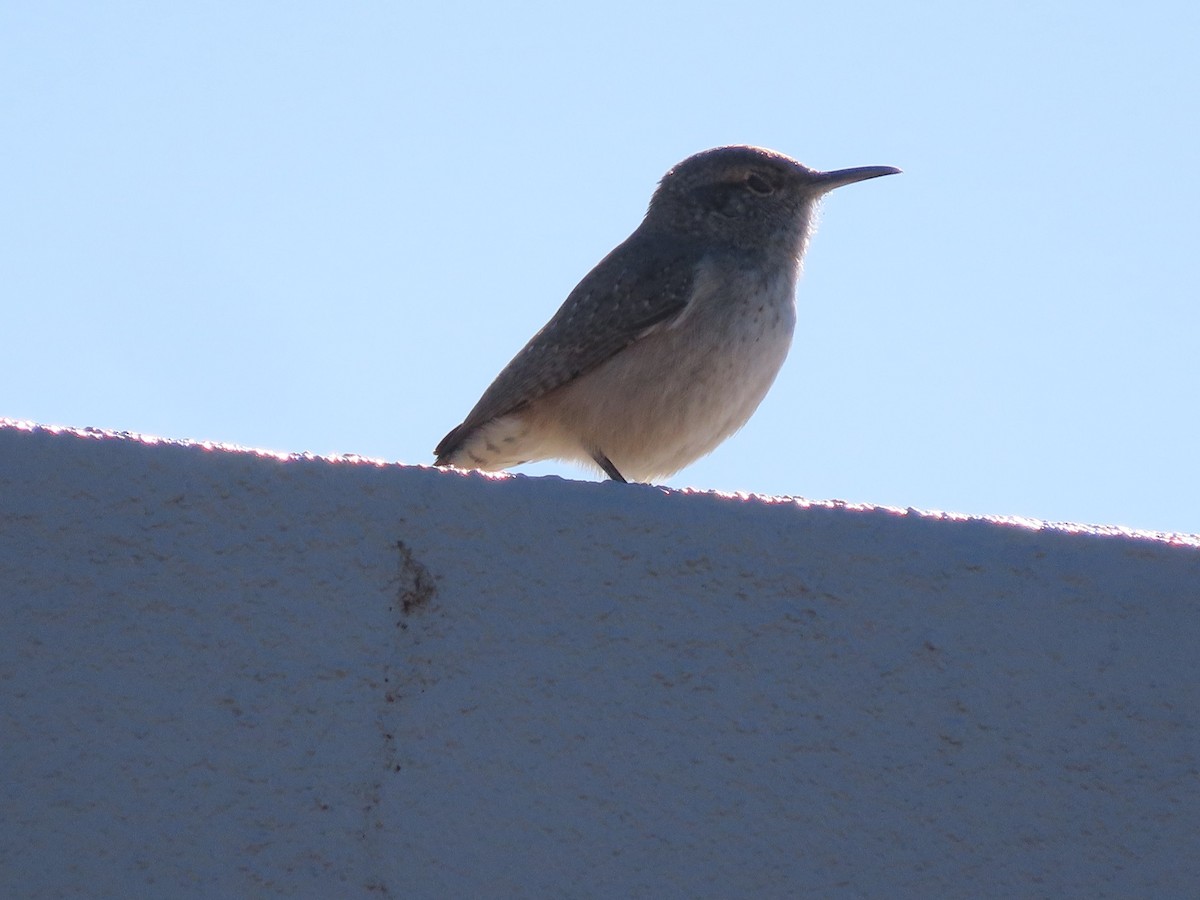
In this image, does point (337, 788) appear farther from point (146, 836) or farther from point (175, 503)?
point (175, 503)

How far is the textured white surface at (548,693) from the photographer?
217 centimetres

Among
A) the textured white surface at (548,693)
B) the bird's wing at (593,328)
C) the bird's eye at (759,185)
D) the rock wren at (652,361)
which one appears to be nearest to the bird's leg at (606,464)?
the rock wren at (652,361)

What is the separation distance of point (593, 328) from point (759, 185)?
112cm

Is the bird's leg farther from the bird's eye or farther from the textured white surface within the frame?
the textured white surface

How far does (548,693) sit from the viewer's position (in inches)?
89.0

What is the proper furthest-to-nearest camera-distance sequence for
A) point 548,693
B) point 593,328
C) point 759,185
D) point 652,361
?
point 759,185 < point 593,328 < point 652,361 < point 548,693

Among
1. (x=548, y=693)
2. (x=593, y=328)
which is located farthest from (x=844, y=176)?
(x=548, y=693)

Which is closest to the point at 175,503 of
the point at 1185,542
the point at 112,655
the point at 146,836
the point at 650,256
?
the point at 112,655

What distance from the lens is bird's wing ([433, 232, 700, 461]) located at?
4781mm

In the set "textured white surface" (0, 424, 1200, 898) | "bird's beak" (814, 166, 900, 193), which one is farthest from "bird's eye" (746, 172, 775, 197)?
"textured white surface" (0, 424, 1200, 898)

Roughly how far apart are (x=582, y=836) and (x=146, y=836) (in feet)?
2.17

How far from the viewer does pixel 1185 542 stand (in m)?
2.46

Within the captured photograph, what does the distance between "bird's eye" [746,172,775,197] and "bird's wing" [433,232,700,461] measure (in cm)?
54

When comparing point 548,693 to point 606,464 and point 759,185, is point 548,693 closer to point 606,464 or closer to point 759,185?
point 606,464
